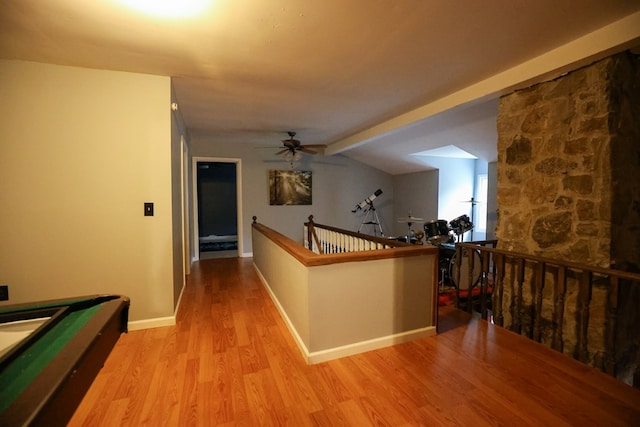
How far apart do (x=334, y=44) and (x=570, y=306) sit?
2572mm

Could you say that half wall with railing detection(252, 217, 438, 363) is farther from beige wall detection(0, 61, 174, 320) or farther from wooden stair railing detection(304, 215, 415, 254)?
beige wall detection(0, 61, 174, 320)

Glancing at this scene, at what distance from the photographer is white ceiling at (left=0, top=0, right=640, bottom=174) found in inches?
61.1

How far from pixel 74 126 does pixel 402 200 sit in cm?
578

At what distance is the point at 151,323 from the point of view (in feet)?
8.06

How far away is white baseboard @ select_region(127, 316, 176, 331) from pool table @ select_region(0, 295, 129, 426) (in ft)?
4.25

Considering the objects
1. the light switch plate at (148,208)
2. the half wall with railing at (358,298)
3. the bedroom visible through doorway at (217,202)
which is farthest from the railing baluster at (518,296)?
the bedroom visible through doorway at (217,202)

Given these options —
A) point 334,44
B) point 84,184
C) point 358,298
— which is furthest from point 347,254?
point 84,184

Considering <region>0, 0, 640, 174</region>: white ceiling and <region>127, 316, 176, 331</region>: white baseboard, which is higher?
<region>0, 0, 640, 174</region>: white ceiling

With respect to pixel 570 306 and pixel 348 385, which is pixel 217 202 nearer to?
pixel 348 385

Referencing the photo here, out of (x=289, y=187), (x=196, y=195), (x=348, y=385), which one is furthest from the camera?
(x=289, y=187)

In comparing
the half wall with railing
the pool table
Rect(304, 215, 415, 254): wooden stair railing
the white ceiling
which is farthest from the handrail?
the white ceiling

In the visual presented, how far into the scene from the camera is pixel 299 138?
16.5 ft

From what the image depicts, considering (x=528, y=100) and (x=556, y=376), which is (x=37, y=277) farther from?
(x=528, y=100)

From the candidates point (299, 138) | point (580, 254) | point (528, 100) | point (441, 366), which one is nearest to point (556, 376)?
point (441, 366)
